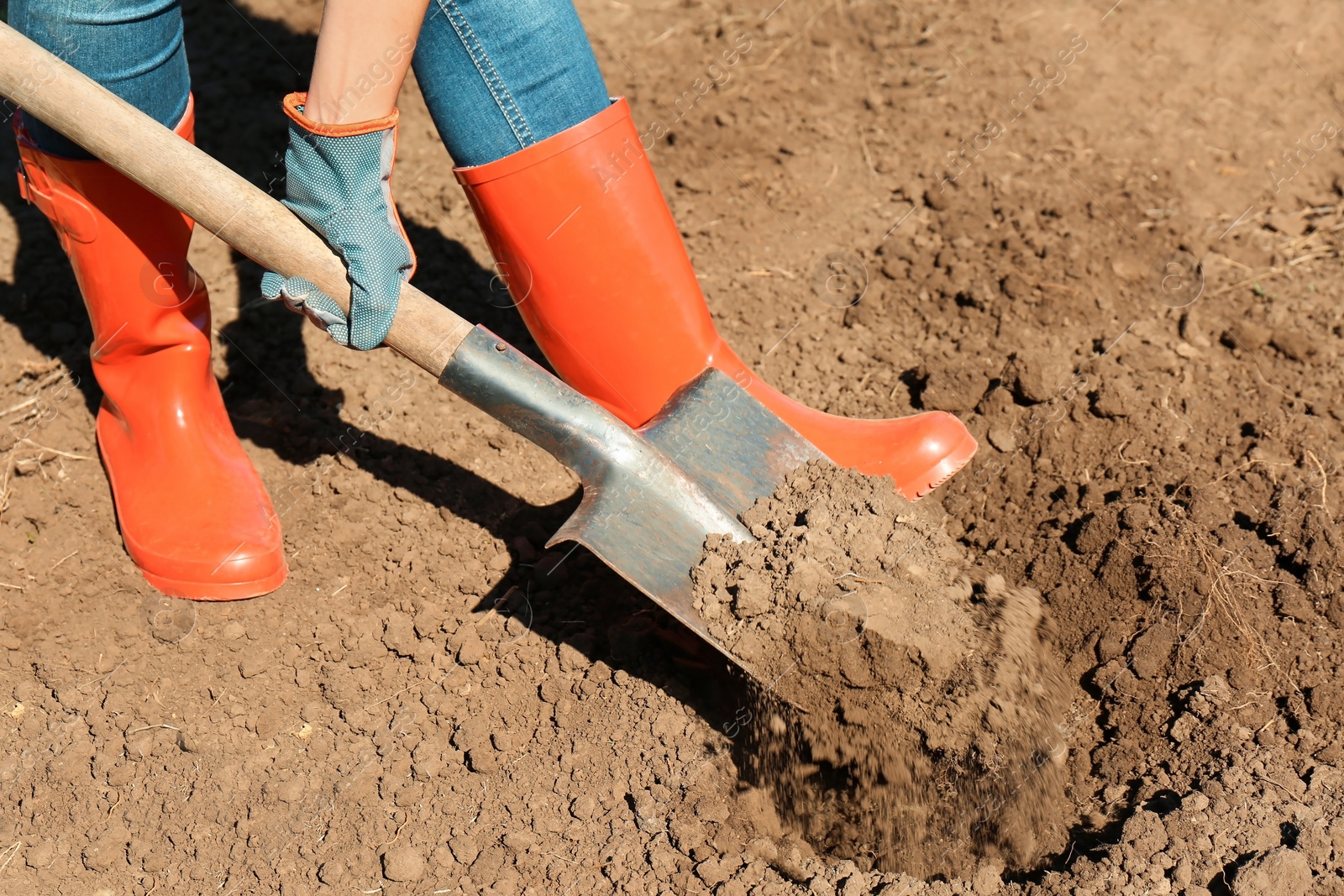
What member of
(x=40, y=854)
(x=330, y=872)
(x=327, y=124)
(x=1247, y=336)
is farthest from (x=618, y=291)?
(x=1247, y=336)

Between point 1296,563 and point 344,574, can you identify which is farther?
point 344,574

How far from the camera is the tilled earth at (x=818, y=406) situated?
182 centimetres

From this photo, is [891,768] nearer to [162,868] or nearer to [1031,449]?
[1031,449]

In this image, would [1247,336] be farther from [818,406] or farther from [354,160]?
[354,160]

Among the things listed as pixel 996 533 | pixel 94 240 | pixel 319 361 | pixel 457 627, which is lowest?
pixel 996 533

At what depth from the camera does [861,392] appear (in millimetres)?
2564

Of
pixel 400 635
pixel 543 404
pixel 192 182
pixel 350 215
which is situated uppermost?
pixel 192 182

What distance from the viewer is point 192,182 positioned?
1.72 m

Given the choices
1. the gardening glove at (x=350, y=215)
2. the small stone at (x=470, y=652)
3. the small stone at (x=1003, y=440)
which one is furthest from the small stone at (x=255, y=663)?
the small stone at (x=1003, y=440)

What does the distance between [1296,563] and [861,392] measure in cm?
100

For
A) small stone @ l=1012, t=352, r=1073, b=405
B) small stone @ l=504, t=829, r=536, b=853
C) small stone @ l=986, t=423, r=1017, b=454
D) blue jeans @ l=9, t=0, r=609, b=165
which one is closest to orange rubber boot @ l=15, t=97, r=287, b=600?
blue jeans @ l=9, t=0, r=609, b=165

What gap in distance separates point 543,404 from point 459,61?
614 millimetres

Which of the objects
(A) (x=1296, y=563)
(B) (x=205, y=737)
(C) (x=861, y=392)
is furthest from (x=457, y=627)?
(A) (x=1296, y=563)

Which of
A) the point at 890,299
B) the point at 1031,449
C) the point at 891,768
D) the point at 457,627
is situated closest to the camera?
the point at 891,768
